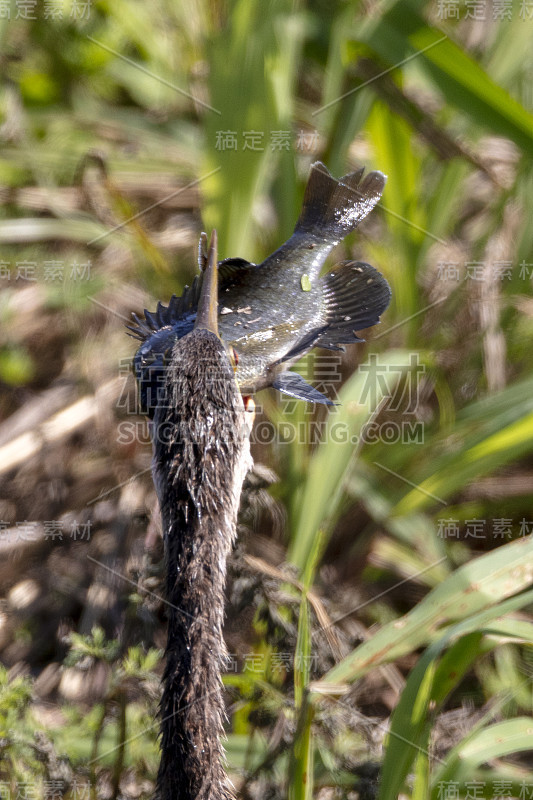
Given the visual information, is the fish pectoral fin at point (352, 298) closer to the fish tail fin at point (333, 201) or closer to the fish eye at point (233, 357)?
the fish tail fin at point (333, 201)

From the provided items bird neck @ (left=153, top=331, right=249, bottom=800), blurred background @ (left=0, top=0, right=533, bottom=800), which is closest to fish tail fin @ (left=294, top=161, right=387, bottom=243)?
bird neck @ (left=153, top=331, right=249, bottom=800)

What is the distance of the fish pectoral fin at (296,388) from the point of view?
1.67m

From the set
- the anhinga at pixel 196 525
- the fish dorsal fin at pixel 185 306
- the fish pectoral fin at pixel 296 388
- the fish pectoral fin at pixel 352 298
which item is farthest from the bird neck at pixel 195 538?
the fish pectoral fin at pixel 352 298

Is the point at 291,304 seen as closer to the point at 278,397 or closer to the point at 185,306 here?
the point at 185,306

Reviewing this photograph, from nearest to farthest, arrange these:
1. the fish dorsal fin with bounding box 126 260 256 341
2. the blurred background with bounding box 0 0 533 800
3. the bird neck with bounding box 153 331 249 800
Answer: the bird neck with bounding box 153 331 249 800
the fish dorsal fin with bounding box 126 260 256 341
the blurred background with bounding box 0 0 533 800

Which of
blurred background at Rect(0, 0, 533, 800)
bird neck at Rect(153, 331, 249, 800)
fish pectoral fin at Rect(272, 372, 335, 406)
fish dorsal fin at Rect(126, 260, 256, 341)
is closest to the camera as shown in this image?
bird neck at Rect(153, 331, 249, 800)

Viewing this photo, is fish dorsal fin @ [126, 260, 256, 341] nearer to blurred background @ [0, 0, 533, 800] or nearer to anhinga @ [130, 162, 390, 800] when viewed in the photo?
anhinga @ [130, 162, 390, 800]

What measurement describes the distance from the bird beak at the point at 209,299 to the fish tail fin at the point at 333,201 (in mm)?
374

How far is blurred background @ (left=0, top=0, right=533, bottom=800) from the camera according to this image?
2.04 meters

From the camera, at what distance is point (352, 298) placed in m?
1.90

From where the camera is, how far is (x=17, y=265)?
344 centimetres

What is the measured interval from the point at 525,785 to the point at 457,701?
0.60 m

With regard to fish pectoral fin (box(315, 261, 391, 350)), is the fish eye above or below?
below

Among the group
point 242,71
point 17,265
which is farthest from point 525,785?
point 17,265
